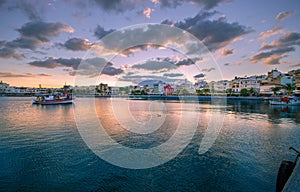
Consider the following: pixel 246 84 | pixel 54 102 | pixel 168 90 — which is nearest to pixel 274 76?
pixel 246 84

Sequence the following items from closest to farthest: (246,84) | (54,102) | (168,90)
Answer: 1. (54,102)
2. (246,84)
3. (168,90)

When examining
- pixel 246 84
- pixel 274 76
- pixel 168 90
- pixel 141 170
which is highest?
pixel 274 76

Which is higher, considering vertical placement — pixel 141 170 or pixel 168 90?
pixel 168 90

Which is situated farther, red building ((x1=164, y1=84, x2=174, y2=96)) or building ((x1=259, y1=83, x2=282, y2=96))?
red building ((x1=164, y1=84, x2=174, y2=96))

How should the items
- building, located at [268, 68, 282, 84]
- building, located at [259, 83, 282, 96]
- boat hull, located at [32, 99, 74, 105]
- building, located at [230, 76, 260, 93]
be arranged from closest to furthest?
boat hull, located at [32, 99, 74, 105] → building, located at [259, 83, 282, 96] → building, located at [268, 68, 282, 84] → building, located at [230, 76, 260, 93]

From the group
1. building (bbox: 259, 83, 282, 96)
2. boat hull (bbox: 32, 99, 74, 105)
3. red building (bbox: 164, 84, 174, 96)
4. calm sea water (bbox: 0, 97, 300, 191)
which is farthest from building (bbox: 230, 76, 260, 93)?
calm sea water (bbox: 0, 97, 300, 191)

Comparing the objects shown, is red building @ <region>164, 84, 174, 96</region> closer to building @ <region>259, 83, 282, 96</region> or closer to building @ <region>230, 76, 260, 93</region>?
building @ <region>230, 76, 260, 93</region>

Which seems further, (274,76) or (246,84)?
(246,84)

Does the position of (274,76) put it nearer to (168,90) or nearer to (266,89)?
(266,89)

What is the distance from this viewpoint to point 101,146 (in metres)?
9.98

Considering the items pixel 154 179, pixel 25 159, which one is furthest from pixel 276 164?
pixel 25 159

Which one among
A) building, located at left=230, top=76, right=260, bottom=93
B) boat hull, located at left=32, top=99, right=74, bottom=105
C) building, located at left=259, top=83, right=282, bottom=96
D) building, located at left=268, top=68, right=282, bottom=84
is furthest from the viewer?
building, located at left=230, top=76, right=260, bottom=93

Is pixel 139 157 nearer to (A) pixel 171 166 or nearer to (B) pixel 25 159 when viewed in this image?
(A) pixel 171 166

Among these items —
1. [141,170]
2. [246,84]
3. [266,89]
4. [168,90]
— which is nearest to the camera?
[141,170]
